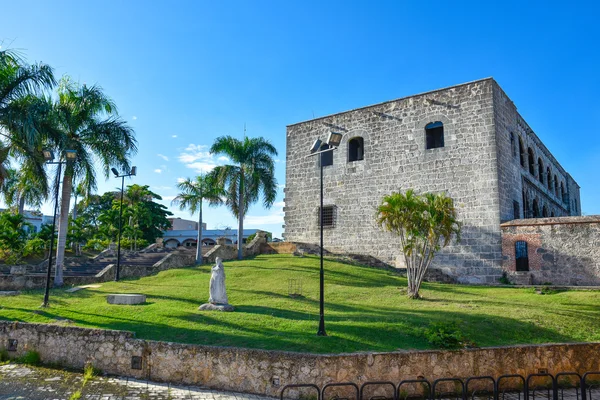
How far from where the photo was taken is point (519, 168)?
71.5ft

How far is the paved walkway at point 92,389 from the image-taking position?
25.1ft

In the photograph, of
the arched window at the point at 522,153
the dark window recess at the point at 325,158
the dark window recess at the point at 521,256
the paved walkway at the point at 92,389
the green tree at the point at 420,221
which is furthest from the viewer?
the arched window at the point at 522,153

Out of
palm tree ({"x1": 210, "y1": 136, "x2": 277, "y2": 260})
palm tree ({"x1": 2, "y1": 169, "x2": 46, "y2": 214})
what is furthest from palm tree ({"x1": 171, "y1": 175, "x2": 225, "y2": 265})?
palm tree ({"x1": 2, "y1": 169, "x2": 46, "y2": 214})

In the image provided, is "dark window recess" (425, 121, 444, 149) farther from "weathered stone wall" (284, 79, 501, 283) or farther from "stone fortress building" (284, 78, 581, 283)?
"weathered stone wall" (284, 79, 501, 283)

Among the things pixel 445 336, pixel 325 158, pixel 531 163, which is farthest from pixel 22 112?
pixel 531 163

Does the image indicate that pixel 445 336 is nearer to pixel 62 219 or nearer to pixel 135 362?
pixel 135 362

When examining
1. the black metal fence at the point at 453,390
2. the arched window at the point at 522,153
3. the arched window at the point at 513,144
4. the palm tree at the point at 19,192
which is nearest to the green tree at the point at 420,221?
the black metal fence at the point at 453,390

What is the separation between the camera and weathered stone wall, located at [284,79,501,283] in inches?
755

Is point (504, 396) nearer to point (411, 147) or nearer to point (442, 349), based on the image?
point (442, 349)

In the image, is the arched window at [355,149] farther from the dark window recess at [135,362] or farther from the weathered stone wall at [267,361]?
the dark window recess at [135,362]

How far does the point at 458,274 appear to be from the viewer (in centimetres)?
1947

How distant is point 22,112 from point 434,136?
17554mm

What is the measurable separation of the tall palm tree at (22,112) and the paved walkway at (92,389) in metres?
7.70

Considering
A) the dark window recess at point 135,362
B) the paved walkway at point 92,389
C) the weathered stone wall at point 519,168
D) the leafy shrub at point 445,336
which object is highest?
the weathered stone wall at point 519,168
